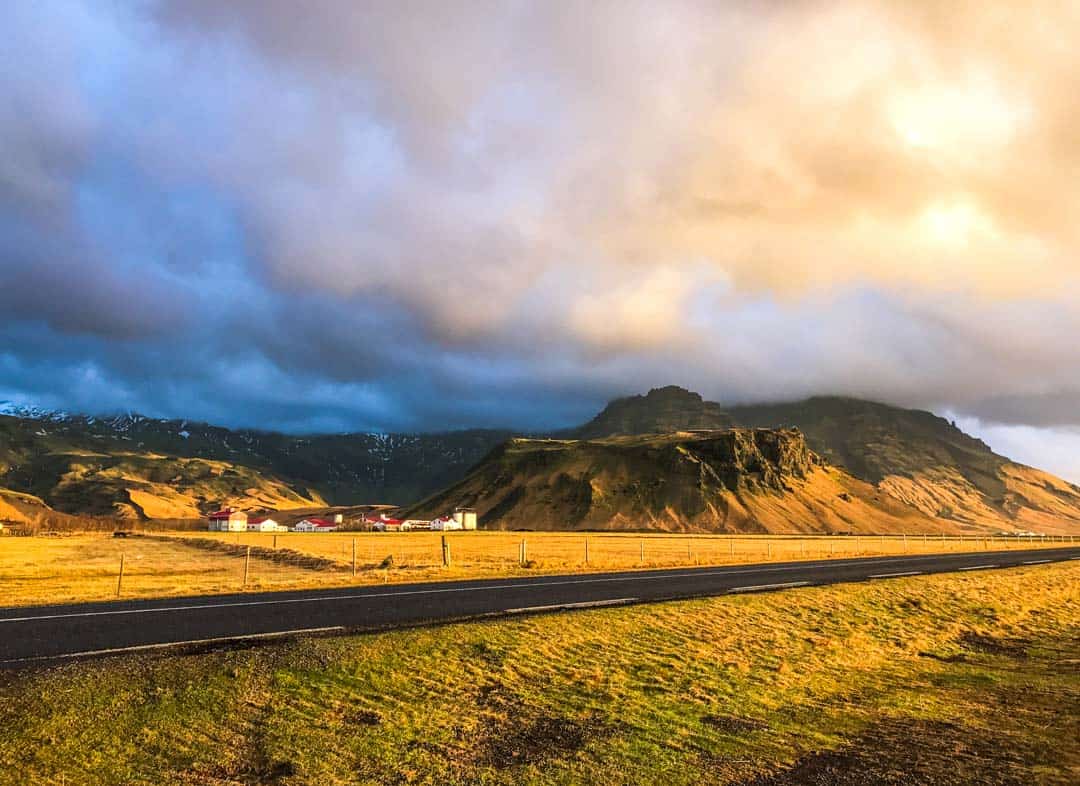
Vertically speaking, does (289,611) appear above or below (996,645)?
above

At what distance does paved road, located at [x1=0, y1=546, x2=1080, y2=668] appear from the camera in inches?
589

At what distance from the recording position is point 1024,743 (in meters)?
10.4

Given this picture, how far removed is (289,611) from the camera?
793 inches

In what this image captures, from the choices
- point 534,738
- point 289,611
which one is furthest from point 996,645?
point 289,611

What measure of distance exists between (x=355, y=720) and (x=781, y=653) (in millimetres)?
10586

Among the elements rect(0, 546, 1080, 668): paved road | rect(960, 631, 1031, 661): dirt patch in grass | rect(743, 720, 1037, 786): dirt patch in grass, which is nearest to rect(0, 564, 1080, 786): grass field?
rect(743, 720, 1037, 786): dirt patch in grass

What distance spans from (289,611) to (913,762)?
16.5 meters

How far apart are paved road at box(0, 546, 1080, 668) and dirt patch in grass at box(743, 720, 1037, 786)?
10.7m

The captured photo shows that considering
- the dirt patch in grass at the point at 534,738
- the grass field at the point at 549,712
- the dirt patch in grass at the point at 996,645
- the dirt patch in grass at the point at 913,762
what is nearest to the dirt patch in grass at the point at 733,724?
the grass field at the point at 549,712

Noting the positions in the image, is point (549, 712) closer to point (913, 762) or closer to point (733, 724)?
point (733, 724)

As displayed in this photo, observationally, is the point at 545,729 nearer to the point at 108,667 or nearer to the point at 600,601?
the point at 108,667

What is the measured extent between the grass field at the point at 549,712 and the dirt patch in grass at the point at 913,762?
0.04 meters

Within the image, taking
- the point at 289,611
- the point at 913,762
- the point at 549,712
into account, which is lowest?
the point at 913,762

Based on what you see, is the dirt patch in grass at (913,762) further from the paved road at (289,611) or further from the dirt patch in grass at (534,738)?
the paved road at (289,611)
